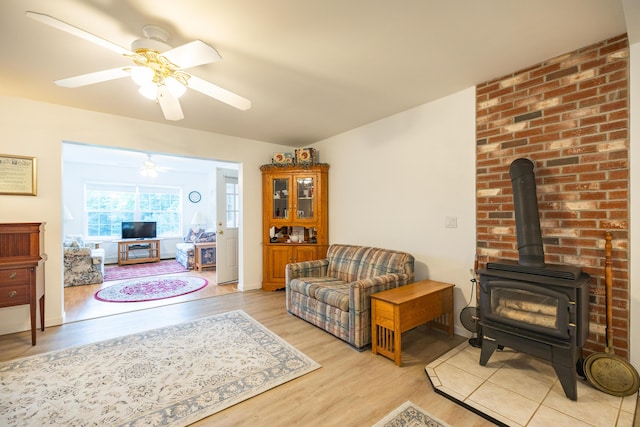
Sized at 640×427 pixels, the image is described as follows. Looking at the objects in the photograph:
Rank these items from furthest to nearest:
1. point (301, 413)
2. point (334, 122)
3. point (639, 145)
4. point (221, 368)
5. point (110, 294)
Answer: point (110, 294), point (334, 122), point (221, 368), point (639, 145), point (301, 413)

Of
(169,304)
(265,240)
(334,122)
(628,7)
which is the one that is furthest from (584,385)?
(169,304)

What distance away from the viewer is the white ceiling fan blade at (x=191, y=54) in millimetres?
1567

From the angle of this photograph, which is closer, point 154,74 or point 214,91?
point 154,74

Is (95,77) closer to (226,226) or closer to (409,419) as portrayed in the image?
(409,419)

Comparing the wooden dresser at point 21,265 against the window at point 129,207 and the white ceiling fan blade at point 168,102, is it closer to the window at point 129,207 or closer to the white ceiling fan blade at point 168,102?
the white ceiling fan blade at point 168,102

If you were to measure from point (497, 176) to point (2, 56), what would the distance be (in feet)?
13.6

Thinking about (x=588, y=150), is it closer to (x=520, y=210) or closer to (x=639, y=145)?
(x=639, y=145)

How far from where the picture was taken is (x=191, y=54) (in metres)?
1.64

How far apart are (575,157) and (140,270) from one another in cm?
739

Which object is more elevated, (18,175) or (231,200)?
(18,175)

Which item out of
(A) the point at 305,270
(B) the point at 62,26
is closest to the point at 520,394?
(A) the point at 305,270

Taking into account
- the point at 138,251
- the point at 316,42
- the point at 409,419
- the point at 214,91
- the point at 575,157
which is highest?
the point at 316,42

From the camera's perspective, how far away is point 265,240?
4.59m

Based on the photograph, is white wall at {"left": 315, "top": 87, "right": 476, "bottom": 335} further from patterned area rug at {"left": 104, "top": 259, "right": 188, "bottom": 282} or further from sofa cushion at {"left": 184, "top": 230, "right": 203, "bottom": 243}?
sofa cushion at {"left": 184, "top": 230, "right": 203, "bottom": 243}
